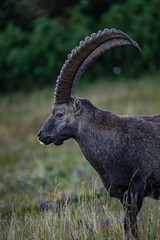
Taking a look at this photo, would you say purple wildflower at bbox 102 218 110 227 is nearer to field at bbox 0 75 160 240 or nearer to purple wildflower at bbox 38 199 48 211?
field at bbox 0 75 160 240

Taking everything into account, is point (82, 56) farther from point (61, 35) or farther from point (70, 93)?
point (61, 35)

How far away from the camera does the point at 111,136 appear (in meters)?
6.07

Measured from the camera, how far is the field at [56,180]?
591 centimetres

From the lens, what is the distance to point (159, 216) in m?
6.27

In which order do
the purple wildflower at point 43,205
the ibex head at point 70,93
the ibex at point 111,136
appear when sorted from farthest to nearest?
the purple wildflower at point 43,205 < the ibex head at point 70,93 < the ibex at point 111,136

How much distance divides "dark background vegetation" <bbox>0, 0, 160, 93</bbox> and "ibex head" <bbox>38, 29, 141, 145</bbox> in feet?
57.5

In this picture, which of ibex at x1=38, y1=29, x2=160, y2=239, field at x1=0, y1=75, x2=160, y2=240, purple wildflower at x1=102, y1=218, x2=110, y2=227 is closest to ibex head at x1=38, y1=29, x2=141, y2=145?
ibex at x1=38, y1=29, x2=160, y2=239

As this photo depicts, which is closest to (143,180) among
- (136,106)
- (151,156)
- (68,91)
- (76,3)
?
(151,156)

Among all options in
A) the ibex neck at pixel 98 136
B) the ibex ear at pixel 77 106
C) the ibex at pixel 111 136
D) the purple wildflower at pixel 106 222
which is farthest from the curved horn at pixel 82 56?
the purple wildflower at pixel 106 222

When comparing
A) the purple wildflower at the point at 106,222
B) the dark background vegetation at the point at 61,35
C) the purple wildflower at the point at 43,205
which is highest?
the dark background vegetation at the point at 61,35

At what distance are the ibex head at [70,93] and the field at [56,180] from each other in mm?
663

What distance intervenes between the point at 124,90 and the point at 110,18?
4619 mm

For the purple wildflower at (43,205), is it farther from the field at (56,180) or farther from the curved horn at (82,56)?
Answer: the curved horn at (82,56)

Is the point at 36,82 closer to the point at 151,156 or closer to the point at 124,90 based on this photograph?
the point at 124,90
